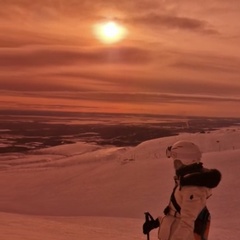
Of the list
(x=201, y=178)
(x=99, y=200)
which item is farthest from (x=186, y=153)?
(x=99, y=200)

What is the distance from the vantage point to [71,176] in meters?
21.7

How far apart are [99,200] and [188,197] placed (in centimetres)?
1336

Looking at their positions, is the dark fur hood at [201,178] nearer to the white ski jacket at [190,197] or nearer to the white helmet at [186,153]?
the white ski jacket at [190,197]

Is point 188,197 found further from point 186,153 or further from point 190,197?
point 186,153

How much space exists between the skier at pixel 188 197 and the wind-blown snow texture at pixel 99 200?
5.08m

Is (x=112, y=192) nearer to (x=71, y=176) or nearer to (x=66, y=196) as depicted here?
(x=66, y=196)

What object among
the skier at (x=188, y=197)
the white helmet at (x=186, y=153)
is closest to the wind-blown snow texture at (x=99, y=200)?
the skier at (x=188, y=197)

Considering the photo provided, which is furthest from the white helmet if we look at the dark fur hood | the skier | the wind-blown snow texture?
the wind-blown snow texture

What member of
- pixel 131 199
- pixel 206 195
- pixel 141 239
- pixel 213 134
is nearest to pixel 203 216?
pixel 206 195

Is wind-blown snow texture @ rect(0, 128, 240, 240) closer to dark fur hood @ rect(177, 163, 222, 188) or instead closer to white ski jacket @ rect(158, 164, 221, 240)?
white ski jacket @ rect(158, 164, 221, 240)

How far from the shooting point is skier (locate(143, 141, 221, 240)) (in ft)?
13.2

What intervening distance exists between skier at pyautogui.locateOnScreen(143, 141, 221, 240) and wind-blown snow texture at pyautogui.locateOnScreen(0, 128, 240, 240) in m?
5.08

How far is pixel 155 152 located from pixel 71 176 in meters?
9.62

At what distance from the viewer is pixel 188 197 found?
4.03 meters
